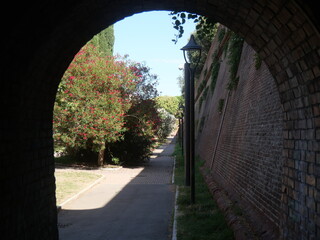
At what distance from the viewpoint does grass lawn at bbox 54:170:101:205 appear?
11123 millimetres

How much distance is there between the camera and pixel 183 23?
6352 mm

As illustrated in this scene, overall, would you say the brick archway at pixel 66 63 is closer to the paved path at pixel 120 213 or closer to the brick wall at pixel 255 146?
the brick wall at pixel 255 146

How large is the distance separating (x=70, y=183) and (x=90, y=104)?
479 cm

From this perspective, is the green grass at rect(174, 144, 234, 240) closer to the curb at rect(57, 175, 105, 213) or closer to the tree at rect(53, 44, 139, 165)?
the curb at rect(57, 175, 105, 213)

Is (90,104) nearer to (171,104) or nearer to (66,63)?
(66,63)

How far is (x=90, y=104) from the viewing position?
17016 millimetres

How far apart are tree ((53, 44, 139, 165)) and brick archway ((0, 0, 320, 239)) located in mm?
12243

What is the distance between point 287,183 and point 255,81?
15.1 feet

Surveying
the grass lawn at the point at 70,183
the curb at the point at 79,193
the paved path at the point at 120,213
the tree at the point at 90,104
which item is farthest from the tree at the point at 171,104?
the paved path at the point at 120,213

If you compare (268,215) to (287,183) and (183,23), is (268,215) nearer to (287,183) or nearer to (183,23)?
(287,183)

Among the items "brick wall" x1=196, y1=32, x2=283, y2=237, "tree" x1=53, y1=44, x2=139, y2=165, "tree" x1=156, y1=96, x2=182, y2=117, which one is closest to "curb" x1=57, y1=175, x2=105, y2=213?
"tree" x1=53, y1=44, x2=139, y2=165

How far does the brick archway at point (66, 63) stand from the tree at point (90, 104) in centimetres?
1224

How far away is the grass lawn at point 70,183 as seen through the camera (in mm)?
11123

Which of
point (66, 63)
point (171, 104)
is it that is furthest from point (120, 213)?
point (171, 104)
